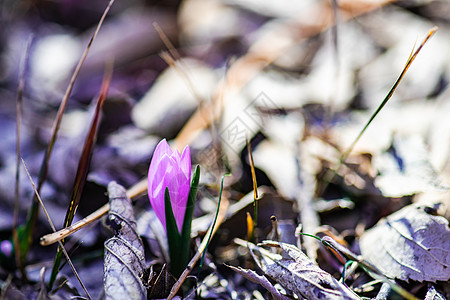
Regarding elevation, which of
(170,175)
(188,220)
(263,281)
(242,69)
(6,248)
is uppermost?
(242,69)

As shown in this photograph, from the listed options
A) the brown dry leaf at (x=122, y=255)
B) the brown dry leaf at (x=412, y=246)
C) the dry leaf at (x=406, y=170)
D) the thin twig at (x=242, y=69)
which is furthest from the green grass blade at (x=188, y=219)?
the dry leaf at (x=406, y=170)

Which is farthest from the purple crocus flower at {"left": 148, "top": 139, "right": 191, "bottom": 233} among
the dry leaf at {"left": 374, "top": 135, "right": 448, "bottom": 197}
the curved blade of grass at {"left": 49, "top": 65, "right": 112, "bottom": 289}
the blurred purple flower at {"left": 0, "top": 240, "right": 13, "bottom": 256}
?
the dry leaf at {"left": 374, "top": 135, "right": 448, "bottom": 197}

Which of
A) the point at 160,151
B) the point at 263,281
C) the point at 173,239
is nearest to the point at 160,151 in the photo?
the point at 160,151

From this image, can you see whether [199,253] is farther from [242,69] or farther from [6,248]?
[242,69]

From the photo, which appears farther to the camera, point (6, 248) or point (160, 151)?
point (6, 248)

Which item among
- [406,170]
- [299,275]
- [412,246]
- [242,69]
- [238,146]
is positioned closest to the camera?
[299,275]

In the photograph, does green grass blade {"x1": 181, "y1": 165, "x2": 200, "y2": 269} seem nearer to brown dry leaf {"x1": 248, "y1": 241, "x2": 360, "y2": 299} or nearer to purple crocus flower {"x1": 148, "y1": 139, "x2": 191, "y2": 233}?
purple crocus flower {"x1": 148, "y1": 139, "x2": 191, "y2": 233}

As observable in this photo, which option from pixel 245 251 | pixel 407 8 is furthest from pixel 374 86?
pixel 245 251
